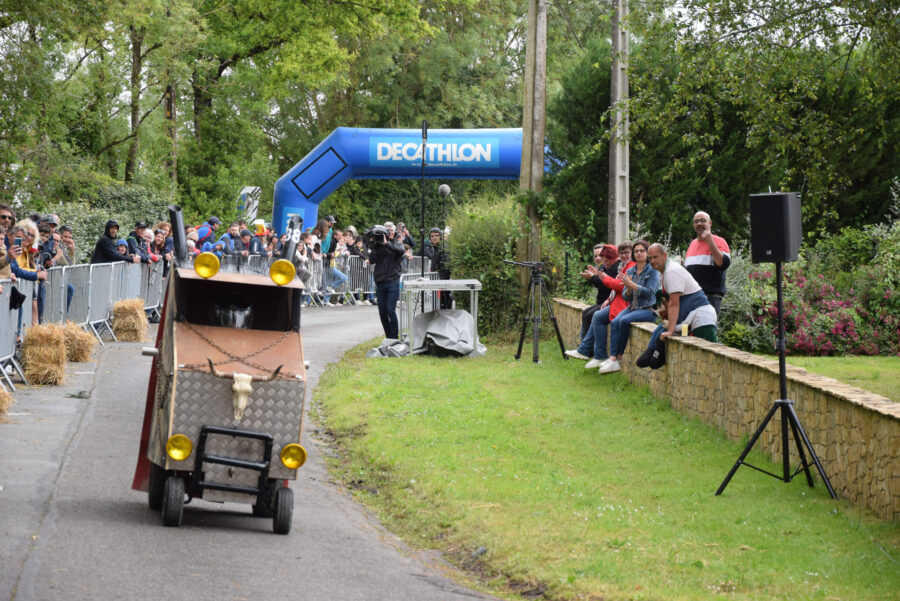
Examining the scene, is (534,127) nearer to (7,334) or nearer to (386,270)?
(386,270)

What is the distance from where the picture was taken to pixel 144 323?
803 inches

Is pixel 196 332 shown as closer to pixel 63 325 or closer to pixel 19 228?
pixel 19 228

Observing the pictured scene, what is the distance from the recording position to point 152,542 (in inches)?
306

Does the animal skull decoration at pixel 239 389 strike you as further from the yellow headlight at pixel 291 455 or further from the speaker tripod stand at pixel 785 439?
the speaker tripod stand at pixel 785 439

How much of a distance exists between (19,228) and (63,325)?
2.18 m

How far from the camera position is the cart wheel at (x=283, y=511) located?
839cm

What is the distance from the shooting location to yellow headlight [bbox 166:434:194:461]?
8078 millimetres

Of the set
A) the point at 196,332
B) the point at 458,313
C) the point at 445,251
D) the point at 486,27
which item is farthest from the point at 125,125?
the point at 196,332

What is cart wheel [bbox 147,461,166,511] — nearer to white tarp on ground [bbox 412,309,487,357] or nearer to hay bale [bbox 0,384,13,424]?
hay bale [bbox 0,384,13,424]

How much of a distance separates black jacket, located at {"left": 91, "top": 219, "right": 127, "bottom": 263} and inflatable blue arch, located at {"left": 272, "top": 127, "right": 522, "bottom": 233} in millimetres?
10638

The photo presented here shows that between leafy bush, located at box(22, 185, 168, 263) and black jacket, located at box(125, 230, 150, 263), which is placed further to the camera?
leafy bush, located at box(22, 185, 168, 263)

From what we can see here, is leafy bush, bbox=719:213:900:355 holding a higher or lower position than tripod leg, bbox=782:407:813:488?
higher

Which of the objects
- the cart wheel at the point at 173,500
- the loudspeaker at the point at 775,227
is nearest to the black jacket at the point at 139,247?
the cart wheel at the point at 173,500

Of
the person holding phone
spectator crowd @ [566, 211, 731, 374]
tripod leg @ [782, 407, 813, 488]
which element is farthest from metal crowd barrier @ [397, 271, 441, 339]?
tripod leg @ [782, 407, 813, 488]
